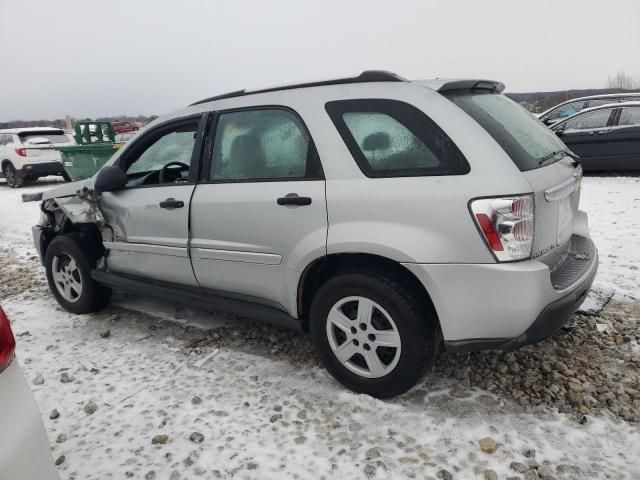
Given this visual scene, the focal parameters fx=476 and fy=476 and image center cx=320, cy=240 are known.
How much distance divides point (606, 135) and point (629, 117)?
0.50 metres

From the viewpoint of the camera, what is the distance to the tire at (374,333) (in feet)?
8.22

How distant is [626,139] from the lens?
9.18 meters

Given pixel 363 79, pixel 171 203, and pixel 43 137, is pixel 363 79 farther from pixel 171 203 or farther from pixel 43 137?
pixel 43 137

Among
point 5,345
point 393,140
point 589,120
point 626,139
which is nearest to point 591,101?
point 589,120

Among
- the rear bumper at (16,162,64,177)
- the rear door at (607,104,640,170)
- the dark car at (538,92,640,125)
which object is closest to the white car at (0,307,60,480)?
the rear door at (607,104,640,170)

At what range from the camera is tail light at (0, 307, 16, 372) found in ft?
5.00

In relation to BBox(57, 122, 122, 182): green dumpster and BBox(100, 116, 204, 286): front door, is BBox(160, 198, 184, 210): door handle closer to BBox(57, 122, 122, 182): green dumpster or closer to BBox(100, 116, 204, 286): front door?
BBox(100, 116, 204, 286): front door

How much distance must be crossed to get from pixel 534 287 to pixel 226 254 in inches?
73.0

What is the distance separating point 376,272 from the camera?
259 cm

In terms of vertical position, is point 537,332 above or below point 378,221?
below

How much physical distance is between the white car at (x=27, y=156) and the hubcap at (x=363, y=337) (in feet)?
44.7

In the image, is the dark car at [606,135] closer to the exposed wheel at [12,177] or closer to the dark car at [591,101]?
the dark car at [591,101]

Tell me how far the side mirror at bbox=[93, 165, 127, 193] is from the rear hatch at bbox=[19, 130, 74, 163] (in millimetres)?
11833

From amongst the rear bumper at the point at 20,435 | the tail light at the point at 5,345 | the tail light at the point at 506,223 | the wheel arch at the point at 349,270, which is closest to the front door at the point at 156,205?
the wheel arch at the point at 349,270
